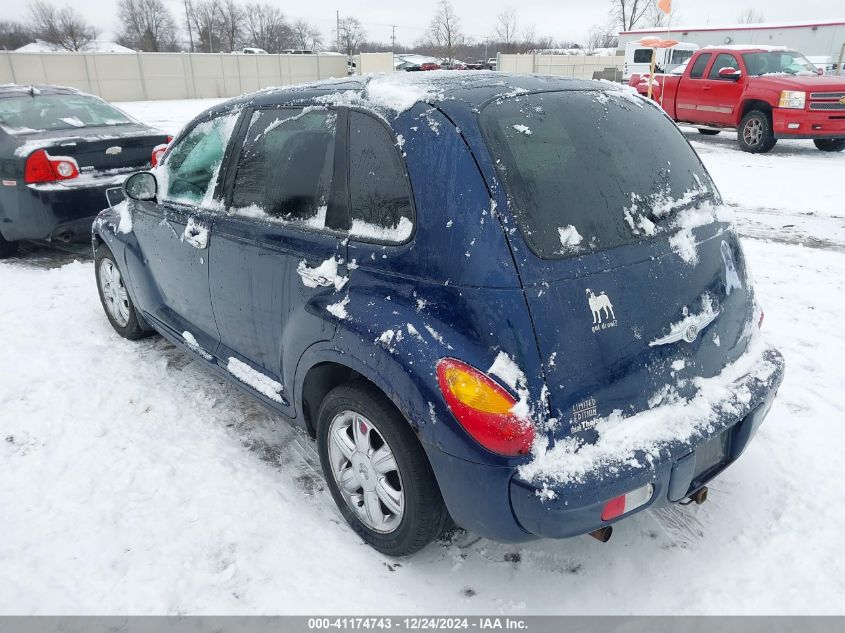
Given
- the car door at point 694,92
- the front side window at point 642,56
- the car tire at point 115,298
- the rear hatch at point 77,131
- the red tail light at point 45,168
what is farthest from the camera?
the front side window at point 642,56

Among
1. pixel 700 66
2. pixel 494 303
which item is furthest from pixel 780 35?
pixel 494 303

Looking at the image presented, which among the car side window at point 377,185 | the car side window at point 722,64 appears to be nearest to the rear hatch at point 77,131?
the car side window at point 377,185

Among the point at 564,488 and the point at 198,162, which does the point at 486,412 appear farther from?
the point at 198,162

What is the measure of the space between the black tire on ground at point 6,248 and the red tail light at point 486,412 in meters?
6.51

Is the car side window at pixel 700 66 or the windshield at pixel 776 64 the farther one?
the car side window at pixel 700 66

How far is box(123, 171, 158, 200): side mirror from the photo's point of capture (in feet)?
12.6

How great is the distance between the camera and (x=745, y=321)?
2.63 meters

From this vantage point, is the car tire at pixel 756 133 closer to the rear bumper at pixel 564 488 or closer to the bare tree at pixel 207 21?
the rear bumper at pixel 564 488

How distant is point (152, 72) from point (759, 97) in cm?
3178

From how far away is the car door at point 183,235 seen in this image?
3352 millimetres

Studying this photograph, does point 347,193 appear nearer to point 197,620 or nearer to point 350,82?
point 350,82

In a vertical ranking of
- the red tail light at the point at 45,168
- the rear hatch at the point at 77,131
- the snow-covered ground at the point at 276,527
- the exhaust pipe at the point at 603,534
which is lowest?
the snow-covered ground at the point at 276,527

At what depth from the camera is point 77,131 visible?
6.38 m

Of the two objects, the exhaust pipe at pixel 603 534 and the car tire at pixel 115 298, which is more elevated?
the car tire at pixel 115 298
